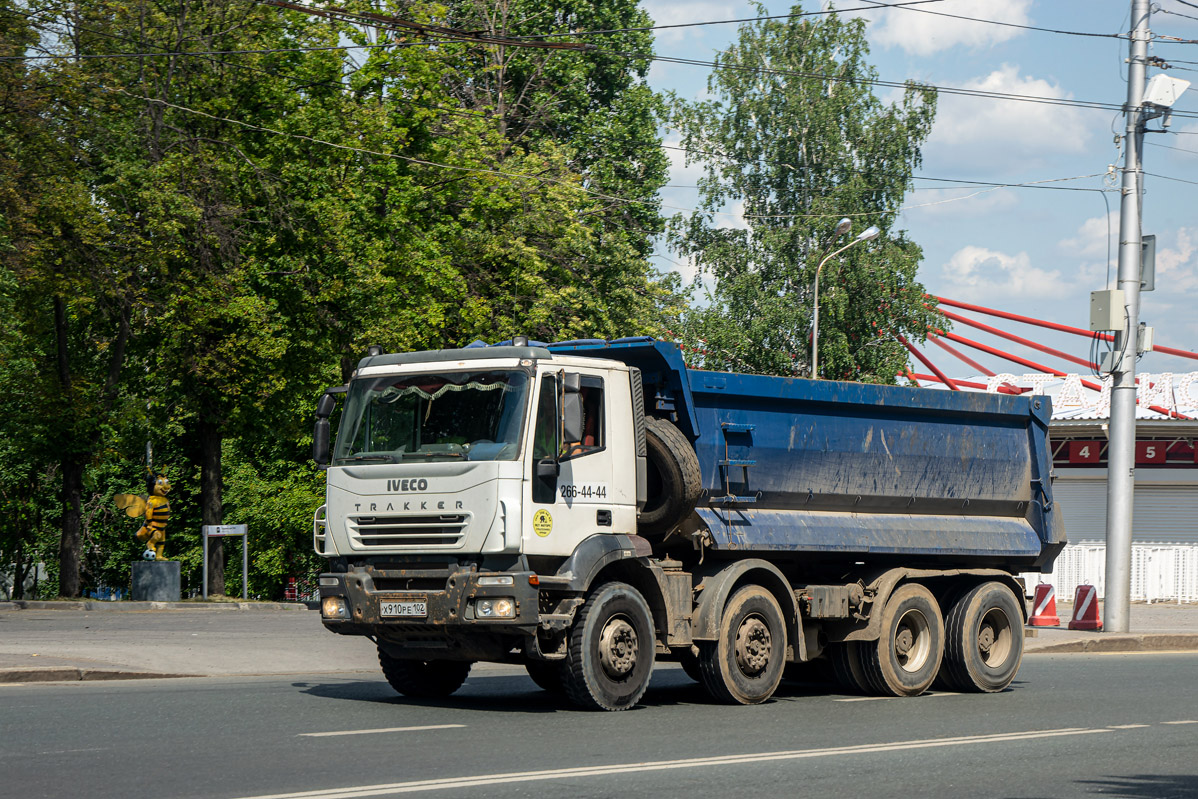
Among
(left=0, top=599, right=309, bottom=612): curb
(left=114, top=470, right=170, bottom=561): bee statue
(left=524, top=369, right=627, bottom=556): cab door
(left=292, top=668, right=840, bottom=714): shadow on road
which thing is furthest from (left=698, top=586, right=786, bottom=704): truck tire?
(left=114, top=470, right=170, bottom=561): bee statue

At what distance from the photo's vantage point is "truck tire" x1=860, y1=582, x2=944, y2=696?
14.2 metres

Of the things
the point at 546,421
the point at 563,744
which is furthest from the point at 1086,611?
the point at 563,744

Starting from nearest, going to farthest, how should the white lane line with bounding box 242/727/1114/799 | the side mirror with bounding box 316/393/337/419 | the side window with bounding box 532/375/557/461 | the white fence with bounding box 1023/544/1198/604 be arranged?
the white lane line with bounding box 242/727/1114/799
the side window with bounding box 532/375/557/461
the side mirror with bounding box 316/393/337/419
the white fence with bounding box 1023/544/1198/604

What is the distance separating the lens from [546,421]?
38.1 ft

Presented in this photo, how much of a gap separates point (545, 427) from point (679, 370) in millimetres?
1657

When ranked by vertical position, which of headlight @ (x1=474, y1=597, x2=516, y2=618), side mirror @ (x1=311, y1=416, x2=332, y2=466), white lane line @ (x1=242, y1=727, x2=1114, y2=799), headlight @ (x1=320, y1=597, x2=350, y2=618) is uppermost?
side mirror @ (x1=311, y1=416, x2=332, y2=466)

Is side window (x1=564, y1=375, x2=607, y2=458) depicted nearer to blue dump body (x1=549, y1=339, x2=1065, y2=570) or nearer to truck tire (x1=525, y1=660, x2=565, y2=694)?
blue dump body (x1=549, y1=339, x2=1065, y2=570)

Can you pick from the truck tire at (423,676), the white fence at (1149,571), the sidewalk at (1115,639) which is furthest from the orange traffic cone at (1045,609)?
the truck tire at (423,676)

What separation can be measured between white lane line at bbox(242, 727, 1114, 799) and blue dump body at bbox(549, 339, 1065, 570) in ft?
9.57

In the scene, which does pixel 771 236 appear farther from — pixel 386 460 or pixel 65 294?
pixel 386 460

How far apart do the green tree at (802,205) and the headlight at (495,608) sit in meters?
40.1

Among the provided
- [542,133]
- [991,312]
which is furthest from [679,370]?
[991,312]

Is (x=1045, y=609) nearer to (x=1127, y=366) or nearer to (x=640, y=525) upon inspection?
(x=1127, y=366)

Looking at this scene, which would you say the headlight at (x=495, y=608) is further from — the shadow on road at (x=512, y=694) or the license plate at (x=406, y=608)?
the shadow on road at (x=512, y=694)
